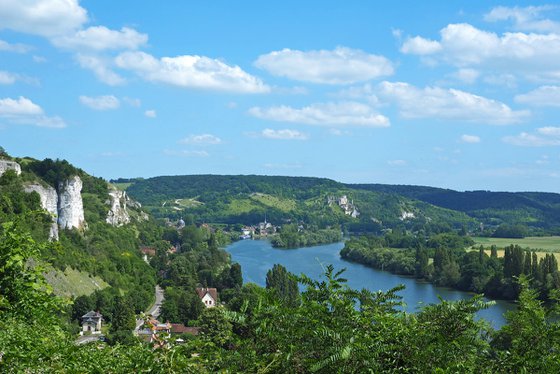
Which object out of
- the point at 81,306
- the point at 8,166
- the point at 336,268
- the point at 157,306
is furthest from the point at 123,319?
the point at 336,268

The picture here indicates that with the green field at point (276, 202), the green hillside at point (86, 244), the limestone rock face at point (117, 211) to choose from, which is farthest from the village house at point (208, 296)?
the green field at point (276, 202)

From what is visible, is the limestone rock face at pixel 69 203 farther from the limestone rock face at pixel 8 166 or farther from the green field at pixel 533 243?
the green field at pixel 533 243

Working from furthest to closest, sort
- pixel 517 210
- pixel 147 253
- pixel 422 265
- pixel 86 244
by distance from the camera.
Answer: pixel 517 210
pixel 422 265
pixel 147 253
pixel 86 244

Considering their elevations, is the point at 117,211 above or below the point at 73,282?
above

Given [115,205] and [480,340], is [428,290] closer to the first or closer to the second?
[115,205]

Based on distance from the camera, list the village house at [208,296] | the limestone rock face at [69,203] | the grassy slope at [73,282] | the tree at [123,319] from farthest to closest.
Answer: the limestone rock face at [69,203], the village house at [208,296], the grassy slope at [73,282], the tree at [123,319]

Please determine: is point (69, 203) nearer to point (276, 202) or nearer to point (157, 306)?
point (157, 306)
